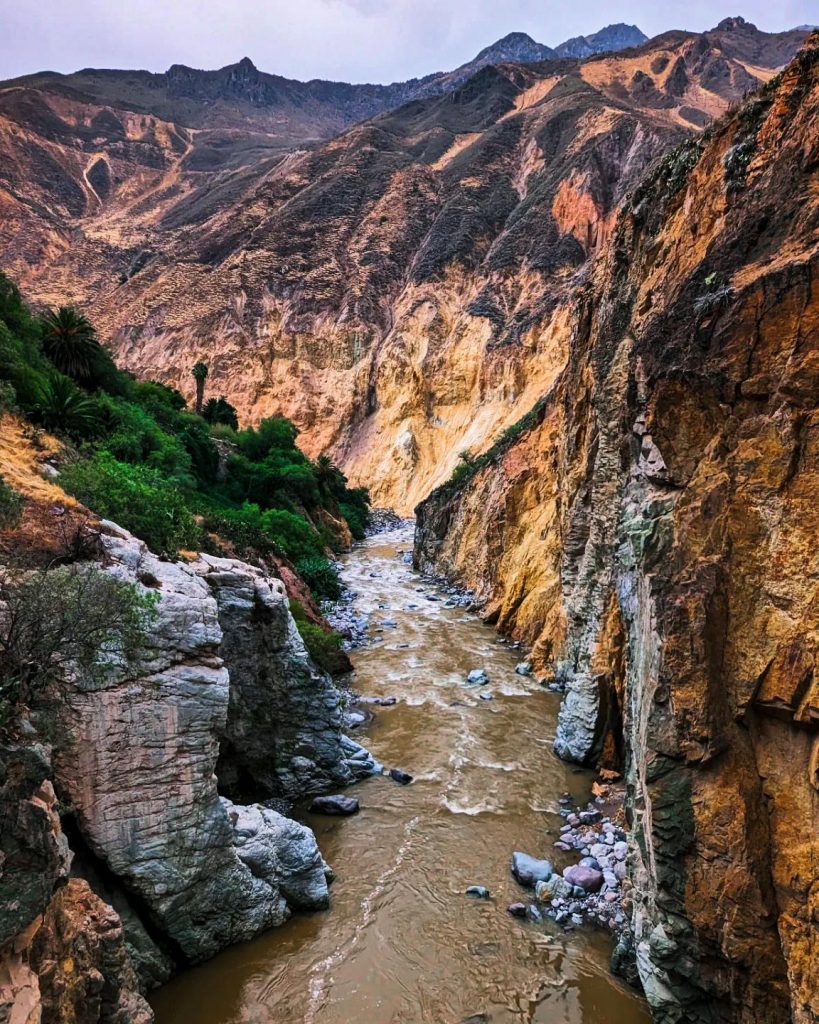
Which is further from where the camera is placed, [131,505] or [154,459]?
[154,459]

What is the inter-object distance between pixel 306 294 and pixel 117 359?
2007 centimetres

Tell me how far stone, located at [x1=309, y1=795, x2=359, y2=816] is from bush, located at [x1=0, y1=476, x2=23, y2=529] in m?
5.88

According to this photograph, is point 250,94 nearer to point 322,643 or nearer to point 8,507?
point 322,643

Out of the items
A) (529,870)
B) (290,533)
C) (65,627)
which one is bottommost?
(529,870)

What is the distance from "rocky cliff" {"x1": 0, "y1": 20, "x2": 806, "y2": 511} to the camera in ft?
159

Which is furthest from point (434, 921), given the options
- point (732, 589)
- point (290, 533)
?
point (290, 533)

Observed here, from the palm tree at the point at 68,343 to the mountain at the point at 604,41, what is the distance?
195706 millimetres

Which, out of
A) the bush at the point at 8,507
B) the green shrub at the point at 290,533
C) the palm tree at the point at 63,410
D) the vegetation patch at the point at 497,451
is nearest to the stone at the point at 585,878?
the bush at the point at 8,507

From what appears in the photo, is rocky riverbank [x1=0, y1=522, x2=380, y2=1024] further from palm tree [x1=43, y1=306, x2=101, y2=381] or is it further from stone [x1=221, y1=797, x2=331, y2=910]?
palm tree [x1=43, y1=306, x2=101, y2=381]

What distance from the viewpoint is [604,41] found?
6905 inches

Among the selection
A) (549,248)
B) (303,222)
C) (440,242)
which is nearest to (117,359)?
(303,222)

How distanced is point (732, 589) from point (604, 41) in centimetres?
22799

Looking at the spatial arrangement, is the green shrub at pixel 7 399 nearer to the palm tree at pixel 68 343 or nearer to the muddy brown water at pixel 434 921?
the muddy brown water at pixel 434 921

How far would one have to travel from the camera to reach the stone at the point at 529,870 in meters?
7.30
